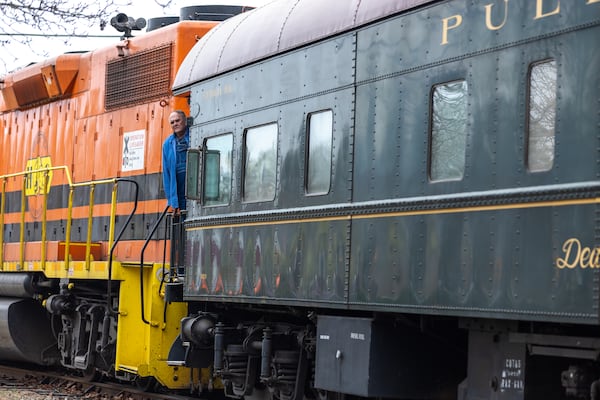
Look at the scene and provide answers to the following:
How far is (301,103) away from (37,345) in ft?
27.3

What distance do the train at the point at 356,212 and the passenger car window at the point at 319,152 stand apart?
27 millimetres

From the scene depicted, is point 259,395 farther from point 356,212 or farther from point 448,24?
point 448,24

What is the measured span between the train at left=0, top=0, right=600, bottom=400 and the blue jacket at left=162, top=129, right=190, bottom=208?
0.38 metres

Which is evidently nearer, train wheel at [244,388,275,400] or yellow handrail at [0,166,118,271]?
train wheel at [244,388,275,400]

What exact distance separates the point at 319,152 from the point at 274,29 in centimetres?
163

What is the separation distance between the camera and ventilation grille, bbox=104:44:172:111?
1348 centimetres

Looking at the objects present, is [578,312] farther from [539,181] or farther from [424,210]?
[424,210]

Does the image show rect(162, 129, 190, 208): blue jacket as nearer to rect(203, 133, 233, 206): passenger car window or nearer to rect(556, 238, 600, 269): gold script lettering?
rect(203, 133, 233, 206): passenger car window

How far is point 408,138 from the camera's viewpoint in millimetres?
7789

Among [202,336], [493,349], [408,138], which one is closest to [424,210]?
[408,138]

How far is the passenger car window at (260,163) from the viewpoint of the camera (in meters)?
9.80

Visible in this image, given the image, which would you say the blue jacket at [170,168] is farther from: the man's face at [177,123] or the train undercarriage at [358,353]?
the train undercarriage at [358,353]

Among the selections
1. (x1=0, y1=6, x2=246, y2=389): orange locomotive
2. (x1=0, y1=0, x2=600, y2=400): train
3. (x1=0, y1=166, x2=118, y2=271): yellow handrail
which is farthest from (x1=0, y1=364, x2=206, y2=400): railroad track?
(x1=0, y1=166, x2=118, y2=271): yellow handrail

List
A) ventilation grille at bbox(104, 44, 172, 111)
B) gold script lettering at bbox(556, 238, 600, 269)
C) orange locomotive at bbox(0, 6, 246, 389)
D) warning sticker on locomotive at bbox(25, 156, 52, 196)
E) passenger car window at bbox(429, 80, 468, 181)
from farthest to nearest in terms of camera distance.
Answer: warning sticker on locomotive at bbox(25, 156, 52, 196)
ventilation grille at bbox(104, 44, 172, 111)
orange locomotive at bbox(0, 6, 246, 389)
passenger car window at bbox(429, 80, 468, 181)
gold script lettering at bbox(556, 238, 600, 269)
